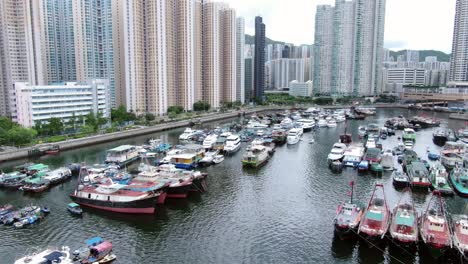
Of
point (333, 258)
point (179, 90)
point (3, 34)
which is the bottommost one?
point (333, 258)

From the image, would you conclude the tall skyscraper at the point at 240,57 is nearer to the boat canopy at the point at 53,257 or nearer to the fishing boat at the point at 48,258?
the fishing boat at the point at 48,258

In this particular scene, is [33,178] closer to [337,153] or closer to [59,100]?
[59,100]

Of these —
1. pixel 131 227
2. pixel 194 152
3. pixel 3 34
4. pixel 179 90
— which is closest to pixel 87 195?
pixel 131 227

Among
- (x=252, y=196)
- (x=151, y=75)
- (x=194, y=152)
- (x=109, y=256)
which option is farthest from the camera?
(x=151, y=75)

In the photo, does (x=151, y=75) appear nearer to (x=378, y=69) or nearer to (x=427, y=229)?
(x=427, y=229)

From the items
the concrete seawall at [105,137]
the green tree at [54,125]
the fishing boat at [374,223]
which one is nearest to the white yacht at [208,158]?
the fishing boat at [374,223]

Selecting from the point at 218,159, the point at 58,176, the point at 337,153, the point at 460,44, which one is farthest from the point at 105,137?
the point at 460,44

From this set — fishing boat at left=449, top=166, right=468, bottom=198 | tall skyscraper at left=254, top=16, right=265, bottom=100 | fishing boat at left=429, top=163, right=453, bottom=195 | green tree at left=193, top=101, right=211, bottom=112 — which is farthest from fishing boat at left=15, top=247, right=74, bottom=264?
tall skyscraper at left=254, top=16, right=265, bottom=100
